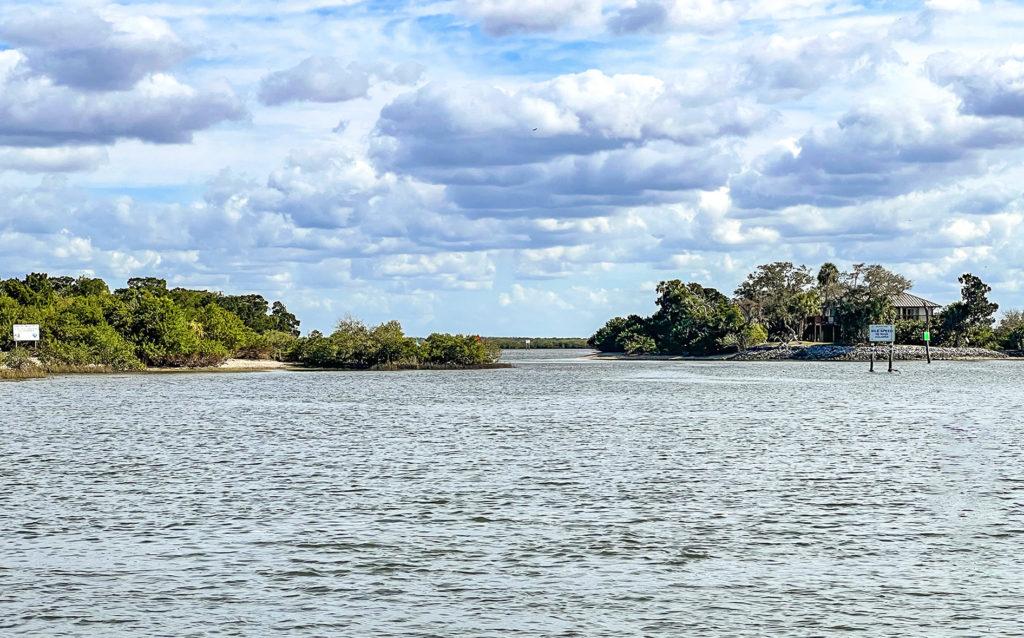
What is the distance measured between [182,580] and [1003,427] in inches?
1774

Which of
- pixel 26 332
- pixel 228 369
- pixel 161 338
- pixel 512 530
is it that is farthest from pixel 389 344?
pixel 512 530

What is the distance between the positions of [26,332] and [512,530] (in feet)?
401

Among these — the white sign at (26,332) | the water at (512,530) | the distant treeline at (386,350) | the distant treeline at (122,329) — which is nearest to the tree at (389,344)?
the distant treeline at (386,350)

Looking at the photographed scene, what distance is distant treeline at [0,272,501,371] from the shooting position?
446ft

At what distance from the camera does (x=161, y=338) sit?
142375 millimetres

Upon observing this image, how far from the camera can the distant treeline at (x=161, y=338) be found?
136 metres

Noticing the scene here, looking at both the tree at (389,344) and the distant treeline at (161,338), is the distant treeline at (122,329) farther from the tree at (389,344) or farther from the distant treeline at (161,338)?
the tree at (389,344)

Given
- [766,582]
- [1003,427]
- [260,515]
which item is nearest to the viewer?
[766,582]

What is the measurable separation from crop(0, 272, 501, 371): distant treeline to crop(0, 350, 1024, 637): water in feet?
291

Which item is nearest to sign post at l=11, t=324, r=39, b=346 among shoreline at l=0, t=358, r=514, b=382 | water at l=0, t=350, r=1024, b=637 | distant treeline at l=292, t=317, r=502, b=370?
shoreline at l=0, t=358, r=514, b=382

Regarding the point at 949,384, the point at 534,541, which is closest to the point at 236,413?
the point at 534,541

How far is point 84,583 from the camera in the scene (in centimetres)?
1808

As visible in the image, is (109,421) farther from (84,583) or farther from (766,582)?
(766,582)

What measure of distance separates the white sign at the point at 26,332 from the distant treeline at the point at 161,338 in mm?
1955
